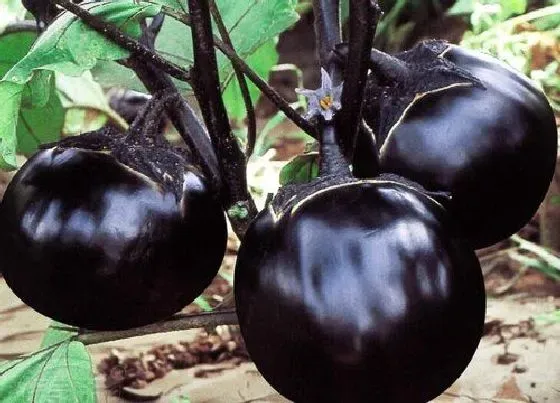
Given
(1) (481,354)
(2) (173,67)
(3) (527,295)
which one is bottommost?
(3) (527,295)

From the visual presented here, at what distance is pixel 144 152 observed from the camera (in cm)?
64

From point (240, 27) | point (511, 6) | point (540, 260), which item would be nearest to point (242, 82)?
point (240, 27)

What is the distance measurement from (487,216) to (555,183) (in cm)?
112

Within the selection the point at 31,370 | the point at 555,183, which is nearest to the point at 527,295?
the point at 555,183

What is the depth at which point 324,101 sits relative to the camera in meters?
0.61

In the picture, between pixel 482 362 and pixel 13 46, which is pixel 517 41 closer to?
pixel 482 362

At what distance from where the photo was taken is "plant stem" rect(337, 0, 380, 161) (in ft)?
1.84

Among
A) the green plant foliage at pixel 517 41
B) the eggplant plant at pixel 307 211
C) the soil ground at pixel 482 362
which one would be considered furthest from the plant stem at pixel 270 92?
the green plant foliage at pixel 517 41

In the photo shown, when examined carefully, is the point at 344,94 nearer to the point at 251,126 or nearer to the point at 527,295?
the point at 251,126

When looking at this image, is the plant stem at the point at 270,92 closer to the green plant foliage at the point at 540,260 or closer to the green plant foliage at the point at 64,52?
the green plant foliage at the point at 64,52

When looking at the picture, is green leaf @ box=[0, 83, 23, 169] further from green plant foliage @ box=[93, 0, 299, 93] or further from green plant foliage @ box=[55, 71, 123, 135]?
green plant foliage @ box=[55, 71, 123, 135]

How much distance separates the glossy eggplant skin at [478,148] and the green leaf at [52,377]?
0.27m

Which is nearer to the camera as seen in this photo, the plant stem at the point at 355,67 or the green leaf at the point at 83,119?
the plant stem at the point at 355,67

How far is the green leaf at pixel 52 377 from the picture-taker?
68cm
